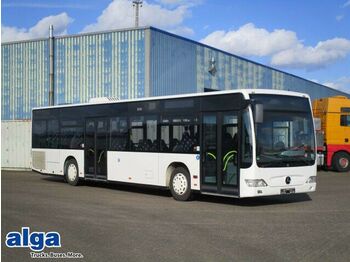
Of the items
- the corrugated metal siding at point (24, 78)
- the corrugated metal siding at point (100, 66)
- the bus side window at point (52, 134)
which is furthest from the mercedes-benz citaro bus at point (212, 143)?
the corrugated metal siding at point (24, 78)

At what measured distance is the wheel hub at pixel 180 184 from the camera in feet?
46.0

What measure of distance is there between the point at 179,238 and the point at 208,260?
1.59 m

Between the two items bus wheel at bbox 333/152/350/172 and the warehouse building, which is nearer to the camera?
bus wheel at bbox 333/152/350/172

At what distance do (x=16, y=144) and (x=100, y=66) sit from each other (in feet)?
20.0

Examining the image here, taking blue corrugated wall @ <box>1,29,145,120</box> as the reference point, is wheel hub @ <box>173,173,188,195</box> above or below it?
below

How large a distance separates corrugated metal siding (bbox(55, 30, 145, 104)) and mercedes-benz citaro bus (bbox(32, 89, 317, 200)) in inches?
416

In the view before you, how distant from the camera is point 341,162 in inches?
1016

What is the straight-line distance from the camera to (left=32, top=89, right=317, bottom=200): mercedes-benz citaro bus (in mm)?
12555

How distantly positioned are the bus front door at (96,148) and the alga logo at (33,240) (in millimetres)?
7931

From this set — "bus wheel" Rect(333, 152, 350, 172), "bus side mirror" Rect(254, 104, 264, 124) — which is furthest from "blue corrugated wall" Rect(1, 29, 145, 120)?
"bus side mirror" Rect(254, 104, 264, 124)

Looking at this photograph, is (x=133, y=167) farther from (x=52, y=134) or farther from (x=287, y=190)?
(x=52, y=134)

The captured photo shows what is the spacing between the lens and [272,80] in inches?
1715

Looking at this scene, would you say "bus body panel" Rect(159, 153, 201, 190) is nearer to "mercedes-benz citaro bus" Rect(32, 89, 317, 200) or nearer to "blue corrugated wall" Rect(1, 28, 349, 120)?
"mercedes-benz citaro bus" Rect(32, 89, 317, 200)

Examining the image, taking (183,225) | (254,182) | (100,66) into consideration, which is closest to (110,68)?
(100,66)
